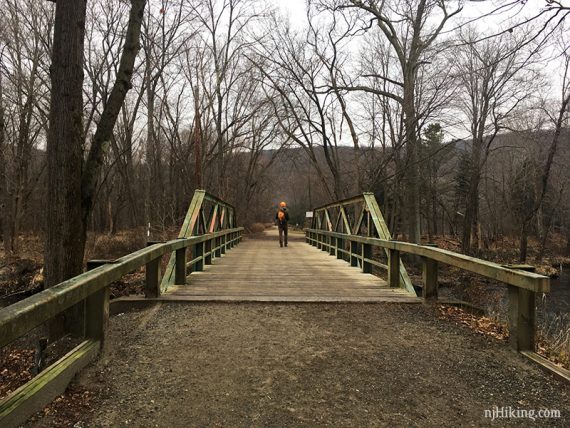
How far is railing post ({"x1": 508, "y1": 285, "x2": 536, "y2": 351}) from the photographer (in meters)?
3.32

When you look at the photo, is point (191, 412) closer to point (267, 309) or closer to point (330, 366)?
point (330, 366)

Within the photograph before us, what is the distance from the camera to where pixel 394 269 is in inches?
238

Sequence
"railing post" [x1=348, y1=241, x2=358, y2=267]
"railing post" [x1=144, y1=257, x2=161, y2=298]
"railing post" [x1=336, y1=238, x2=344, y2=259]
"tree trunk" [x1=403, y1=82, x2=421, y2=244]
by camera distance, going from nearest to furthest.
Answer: "railing post" [x1=144, y1=257, x2=161, y2=298], "railing post" [x1=348, y1=241, x2=358, y2=267], "railing post" [x1=336, y1=238, x2=344, y2=259], "tree trunk" [x1=403, y1=82, x2=421, y2=244]

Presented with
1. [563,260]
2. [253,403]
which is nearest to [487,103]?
[563,260]

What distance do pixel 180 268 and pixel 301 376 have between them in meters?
3.50

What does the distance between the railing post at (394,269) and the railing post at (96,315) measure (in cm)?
404

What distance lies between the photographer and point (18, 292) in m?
12.1

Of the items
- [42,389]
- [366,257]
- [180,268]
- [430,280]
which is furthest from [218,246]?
[42,389]

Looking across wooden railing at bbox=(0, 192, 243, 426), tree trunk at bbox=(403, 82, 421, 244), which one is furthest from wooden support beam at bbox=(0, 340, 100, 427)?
tree trunk at bbox=(403, 82, 421, 244)

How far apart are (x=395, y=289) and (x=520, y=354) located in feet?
8.32

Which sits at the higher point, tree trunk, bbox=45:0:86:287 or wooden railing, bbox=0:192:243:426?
tree trunk, bbox=45:0:86:287

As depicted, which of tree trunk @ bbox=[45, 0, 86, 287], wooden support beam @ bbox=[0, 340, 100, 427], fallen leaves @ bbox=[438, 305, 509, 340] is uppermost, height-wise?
tree trunk @ bbox=[45, 0, 86, 287]

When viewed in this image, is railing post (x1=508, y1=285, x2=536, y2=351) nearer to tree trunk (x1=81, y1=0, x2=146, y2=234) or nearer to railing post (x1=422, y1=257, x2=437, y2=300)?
railing post (x1=422, y1=257, x2=437, y2=300)

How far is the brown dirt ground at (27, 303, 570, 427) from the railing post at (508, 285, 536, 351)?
5.1 inches
